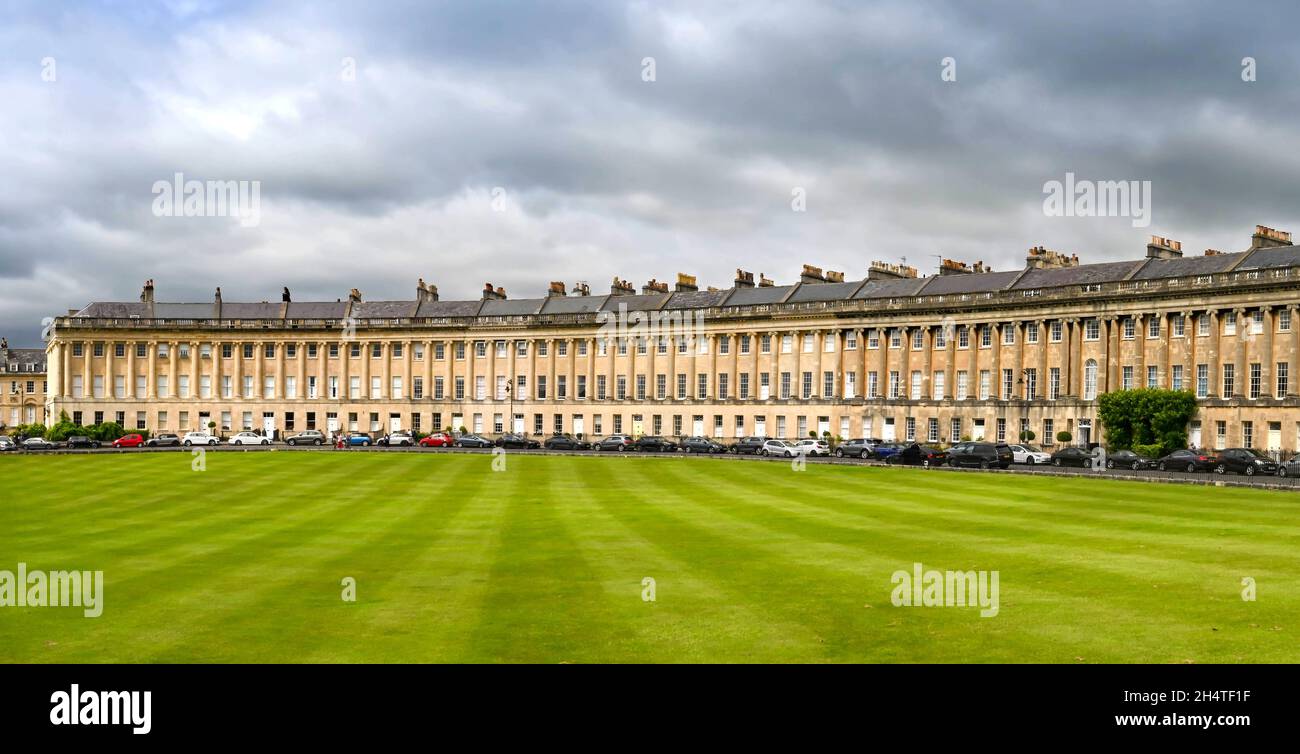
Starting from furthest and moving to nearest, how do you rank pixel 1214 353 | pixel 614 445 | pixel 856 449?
pixel 614 445 < pixel 1214 353 < pixel 856 449

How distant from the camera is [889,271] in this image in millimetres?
94125

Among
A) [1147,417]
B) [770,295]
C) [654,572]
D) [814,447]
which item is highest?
[770,295]

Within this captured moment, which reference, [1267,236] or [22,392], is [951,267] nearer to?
[1267,236]

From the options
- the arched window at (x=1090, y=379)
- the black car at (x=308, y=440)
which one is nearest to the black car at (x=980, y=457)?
the arched window at (x=1090, y=379)

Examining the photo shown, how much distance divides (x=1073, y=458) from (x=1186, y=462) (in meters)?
5.88

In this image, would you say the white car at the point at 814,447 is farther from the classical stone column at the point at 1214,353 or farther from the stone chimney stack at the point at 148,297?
the stone chimney stack at the point at 148,297

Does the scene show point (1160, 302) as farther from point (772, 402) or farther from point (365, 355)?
point (365, 355)

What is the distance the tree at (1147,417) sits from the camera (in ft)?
227

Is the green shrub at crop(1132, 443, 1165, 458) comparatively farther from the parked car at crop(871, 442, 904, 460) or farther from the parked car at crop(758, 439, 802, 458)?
the parked car at crop(758, 439, 802, 458)

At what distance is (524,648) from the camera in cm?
1325

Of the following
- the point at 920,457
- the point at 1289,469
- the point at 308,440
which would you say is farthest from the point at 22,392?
the point at 1289,469

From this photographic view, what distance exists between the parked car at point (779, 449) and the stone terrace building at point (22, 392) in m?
116
